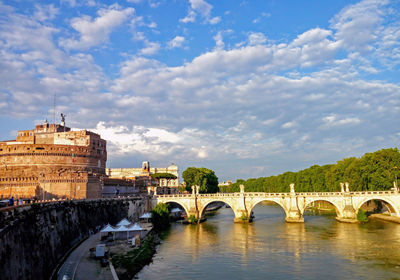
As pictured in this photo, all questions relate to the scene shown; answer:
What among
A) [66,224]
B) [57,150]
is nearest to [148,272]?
[66,224]

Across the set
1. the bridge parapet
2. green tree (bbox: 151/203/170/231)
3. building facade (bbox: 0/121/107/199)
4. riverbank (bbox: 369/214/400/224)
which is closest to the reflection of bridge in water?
the bridge parapet

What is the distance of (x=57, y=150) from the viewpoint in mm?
69812

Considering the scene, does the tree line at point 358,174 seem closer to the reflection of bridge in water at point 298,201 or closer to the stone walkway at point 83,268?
the reflection of bridge in water at point 298,201

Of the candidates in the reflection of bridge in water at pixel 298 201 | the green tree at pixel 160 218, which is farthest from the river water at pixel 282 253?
the reflection of bridge in water at pixel 298 201

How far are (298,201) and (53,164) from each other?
2078 inches

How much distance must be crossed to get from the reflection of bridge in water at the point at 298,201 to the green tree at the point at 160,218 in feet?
30.8

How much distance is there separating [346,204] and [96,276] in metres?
51.2

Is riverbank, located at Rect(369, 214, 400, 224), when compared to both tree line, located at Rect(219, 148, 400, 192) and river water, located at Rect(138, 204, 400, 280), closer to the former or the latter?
river water, located at Rect(138, 204, 400, 280)

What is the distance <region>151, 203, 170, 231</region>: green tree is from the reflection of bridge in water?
30.8 ft

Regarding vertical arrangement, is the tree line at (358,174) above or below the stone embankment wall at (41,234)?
above

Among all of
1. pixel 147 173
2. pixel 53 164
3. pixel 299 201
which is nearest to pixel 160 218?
pixel 299 201

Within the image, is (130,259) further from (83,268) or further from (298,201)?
(298,201)

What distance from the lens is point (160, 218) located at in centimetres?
5559

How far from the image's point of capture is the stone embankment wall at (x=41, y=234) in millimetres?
17727
